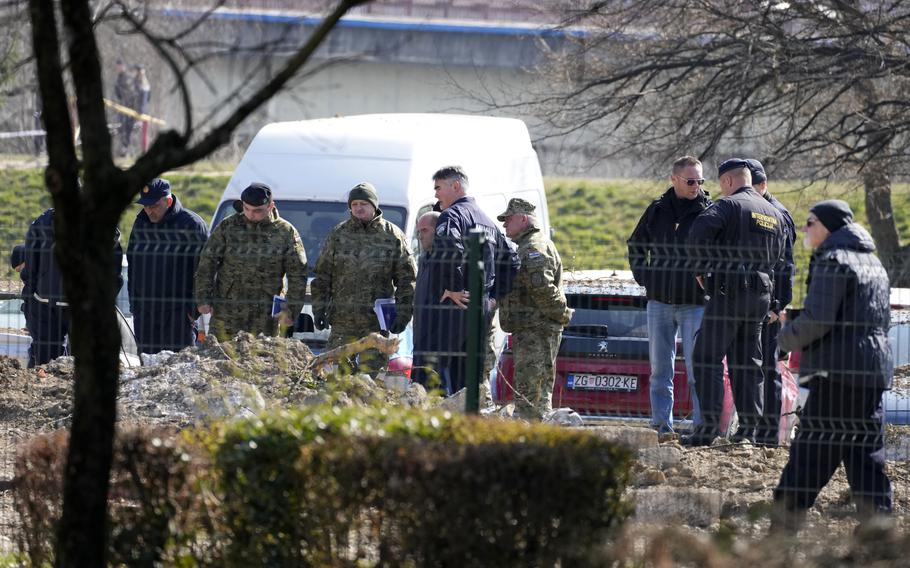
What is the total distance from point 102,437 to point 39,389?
515 centimetres

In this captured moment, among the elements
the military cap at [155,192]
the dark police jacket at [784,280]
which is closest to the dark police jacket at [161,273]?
the military cap at [155,192]

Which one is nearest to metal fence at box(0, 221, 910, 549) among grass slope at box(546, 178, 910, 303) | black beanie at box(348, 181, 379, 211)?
black beanie at box(348, 181, 379, 211)

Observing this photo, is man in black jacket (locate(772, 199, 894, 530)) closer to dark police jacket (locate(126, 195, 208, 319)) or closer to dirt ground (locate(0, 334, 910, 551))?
dirt ground (locate(0, 334, 910, 551))

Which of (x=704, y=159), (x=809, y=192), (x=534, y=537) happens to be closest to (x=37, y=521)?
(x=534, y=537)

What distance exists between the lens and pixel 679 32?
15891 millimetres

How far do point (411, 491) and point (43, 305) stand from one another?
5.07 metres

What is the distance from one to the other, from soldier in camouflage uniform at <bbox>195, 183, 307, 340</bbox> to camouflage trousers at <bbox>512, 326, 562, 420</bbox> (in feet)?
5.09

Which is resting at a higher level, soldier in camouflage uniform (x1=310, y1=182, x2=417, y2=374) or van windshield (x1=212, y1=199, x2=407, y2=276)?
van windshield (x1=212, y1=199, x2=407, y2=276)

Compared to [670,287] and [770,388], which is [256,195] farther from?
[770,388]

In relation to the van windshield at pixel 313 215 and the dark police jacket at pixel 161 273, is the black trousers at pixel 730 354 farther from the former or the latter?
the dark police jacket at pixel 161 273

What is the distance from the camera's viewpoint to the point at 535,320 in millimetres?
9453

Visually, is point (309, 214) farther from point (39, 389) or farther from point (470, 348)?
point (470, 348)

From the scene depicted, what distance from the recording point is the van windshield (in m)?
11.0

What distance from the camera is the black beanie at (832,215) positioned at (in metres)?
7.09
